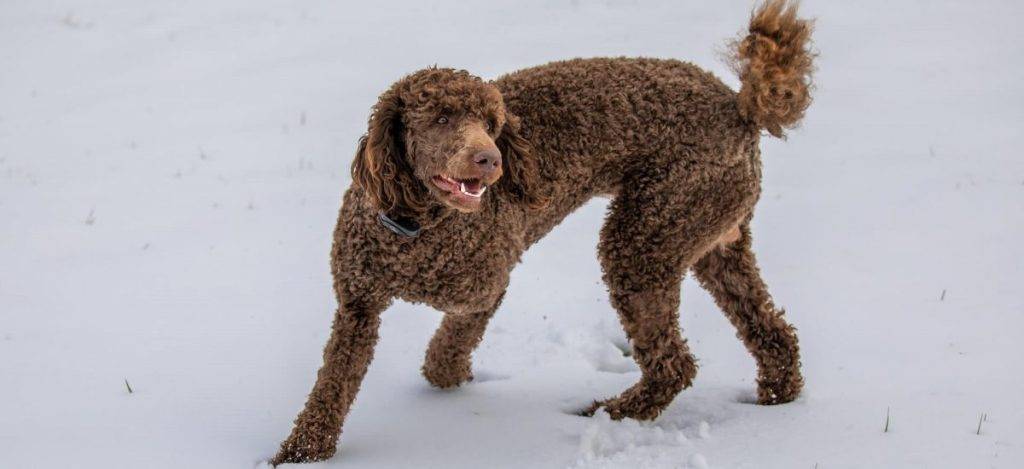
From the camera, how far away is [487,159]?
3.11 meters

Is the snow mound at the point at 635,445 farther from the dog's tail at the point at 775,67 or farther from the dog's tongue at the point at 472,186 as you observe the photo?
the dog's tail at the point at 775,67

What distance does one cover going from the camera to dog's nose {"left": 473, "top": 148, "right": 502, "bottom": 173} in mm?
3105

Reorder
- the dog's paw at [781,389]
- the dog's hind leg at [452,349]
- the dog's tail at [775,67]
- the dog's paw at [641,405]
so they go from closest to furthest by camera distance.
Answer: the dog's tail at [775,67], the dog's paw at [641,405], the dog's paw at [781,389], the dog's hind leg at [452,349]

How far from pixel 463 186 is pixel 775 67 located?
147cm

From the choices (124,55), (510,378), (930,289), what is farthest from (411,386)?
(124,55)

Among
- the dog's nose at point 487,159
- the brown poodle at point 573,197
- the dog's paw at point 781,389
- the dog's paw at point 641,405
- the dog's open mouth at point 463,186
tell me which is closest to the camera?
the dog's nose at point 487,159

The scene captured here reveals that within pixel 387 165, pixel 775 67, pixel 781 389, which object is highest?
pixel 775 67

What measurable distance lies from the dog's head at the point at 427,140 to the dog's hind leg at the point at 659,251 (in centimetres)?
82

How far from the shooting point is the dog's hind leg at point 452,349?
430 cm

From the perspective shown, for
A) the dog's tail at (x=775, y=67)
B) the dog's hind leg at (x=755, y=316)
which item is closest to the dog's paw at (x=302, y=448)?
the dog's hind leg at (x=755, y=316)

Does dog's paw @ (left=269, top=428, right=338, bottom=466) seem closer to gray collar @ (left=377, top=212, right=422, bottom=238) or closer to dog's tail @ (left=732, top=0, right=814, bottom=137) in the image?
gray collar @ (left=377, top=212, right=422, bottom=238)

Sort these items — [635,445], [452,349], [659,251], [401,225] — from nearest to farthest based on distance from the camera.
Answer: [401,225], [635,445], [659,251], [452,349]

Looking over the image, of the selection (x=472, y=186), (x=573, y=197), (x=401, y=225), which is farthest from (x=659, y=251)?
(x=401, y=225)

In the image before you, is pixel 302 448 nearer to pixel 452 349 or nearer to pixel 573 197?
pixel 452 349
